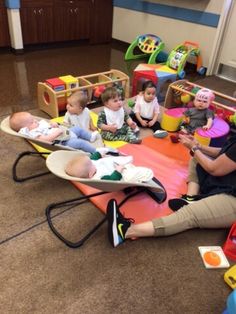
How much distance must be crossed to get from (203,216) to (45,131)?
1.19 meters

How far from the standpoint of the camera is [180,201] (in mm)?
1796

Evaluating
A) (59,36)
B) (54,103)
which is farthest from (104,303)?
(59,36)

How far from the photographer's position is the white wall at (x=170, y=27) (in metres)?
4.16

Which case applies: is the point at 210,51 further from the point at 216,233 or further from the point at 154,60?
the point at 216,233

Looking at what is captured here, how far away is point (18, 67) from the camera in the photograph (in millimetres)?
4180

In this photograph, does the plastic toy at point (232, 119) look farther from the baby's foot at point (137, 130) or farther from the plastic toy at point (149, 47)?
the plastic toy at point (149, 47)

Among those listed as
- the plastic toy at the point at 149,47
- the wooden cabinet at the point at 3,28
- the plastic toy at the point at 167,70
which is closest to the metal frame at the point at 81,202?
the plastic toy at the point at 167,70

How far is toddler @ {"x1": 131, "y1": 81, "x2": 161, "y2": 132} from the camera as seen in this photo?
2643mm

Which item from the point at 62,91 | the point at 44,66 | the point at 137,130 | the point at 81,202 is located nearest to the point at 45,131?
the point at 81,202

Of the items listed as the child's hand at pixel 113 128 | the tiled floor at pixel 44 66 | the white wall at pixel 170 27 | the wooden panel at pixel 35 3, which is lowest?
the tiled floor at pixel 44 66

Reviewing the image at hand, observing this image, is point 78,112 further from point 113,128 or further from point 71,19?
point 71,19

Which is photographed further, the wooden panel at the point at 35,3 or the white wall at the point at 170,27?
the wooden panel at the point at 35,3

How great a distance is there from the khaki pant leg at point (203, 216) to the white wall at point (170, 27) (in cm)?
327

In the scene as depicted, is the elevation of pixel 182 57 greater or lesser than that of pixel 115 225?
greater
